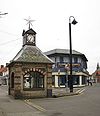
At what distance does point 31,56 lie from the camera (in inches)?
1181

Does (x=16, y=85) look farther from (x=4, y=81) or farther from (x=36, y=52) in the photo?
(x=4, y=81)

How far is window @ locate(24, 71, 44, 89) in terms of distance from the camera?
1179 inches

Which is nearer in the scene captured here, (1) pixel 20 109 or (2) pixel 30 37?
(1) pixel 20 109

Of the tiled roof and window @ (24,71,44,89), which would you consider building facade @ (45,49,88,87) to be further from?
window @ (24,71,44,89)

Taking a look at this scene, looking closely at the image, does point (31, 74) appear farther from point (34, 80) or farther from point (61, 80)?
point (61, 80)

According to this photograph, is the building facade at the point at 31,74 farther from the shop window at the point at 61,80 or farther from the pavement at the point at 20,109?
the shop window at the point at 61,80

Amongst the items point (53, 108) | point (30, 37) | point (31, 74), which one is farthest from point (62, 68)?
point (53, 108)

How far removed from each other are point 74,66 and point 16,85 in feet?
111

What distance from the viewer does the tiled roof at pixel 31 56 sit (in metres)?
29.2

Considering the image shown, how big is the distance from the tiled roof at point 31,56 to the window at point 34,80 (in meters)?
1.40

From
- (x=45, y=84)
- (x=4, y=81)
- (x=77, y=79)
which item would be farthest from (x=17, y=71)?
(x=4, y=81)

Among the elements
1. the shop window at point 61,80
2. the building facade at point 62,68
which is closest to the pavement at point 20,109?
the building facade at point 62,68

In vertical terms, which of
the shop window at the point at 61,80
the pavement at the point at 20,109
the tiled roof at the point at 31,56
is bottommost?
the pavement at the point at 20,109

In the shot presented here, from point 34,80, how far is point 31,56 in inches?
96.5
